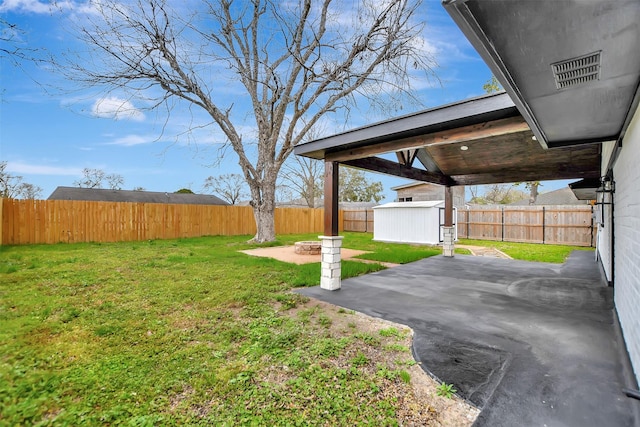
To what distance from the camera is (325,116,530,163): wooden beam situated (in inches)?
131

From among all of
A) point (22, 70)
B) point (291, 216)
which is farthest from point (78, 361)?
point (291, 216)

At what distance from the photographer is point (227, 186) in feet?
99.1

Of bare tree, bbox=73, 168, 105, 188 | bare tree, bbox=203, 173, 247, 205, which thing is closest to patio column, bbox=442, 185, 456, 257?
bare tree, bbox=203, 173, 247, 205

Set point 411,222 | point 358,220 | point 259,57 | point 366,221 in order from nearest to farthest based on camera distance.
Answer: point 259,57 < point 411,222 < point 366,221 < point 358,220

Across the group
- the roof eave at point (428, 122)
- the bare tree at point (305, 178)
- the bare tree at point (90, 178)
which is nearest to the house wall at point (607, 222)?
the roof eave at point (428, 122)

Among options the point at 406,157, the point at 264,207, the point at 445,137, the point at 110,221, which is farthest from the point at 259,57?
the point at 445,137

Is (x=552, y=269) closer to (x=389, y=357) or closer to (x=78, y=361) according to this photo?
(x=389, y=357)

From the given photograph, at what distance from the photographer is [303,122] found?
40.7 feet

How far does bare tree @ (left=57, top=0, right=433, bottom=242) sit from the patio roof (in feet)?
11.1

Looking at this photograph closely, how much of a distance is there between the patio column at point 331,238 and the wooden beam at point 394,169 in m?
0.38

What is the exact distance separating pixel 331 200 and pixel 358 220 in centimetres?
1477

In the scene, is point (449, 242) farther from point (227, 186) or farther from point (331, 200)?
point (227, 186)

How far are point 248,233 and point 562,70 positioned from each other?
52.8 ft

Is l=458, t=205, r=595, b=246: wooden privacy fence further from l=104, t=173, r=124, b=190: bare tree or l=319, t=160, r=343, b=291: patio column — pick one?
l=104, t=173, r=124, b=190: bare tree
